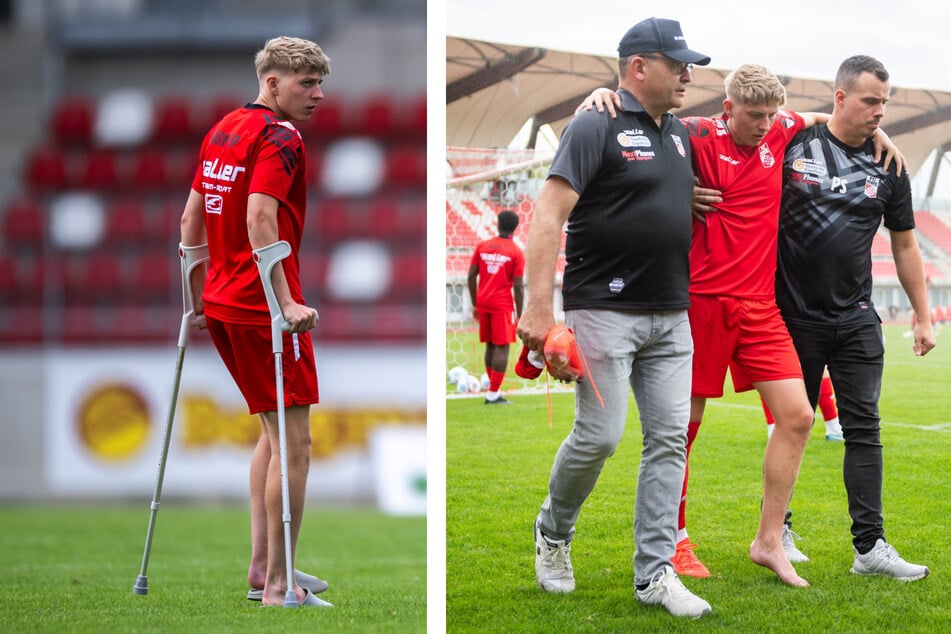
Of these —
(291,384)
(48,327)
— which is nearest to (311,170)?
(48,327)

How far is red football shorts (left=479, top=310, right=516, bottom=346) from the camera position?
14.4ft

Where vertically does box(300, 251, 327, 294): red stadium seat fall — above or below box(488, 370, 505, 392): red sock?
below

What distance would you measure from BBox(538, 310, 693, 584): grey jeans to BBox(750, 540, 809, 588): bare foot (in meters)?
0.31

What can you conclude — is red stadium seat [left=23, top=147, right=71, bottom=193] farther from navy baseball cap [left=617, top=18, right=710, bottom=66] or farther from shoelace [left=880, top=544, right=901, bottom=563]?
shoelace [left=880, top=544, right=901, bottom=563]

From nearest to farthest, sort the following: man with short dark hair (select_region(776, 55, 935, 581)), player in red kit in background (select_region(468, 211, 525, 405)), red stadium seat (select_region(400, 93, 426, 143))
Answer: man with short dark hair (select_region(776, 55, 935, 581)) → player in red kit in background (select_region(468, 211, 525, 405)) → red stadium seat (select_region(400, 93, 426, 143))

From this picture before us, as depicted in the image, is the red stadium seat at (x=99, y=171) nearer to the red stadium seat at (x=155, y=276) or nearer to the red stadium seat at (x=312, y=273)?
the red stadium seat at (x=155, y=276)

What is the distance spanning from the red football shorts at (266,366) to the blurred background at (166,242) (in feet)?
19.3

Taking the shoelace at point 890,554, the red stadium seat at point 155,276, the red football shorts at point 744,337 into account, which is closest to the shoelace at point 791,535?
the shoelace at point 890,554

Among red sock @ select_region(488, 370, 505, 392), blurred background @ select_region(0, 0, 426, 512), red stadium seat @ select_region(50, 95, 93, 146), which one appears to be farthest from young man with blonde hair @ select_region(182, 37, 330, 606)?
red stadium seat @ select_region(50, 95, 93, 146)

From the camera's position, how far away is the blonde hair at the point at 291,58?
310 centimetres

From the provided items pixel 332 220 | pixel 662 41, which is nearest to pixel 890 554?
pixel 662 41

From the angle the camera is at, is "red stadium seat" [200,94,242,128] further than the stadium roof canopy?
Yes

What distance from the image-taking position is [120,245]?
38.7 feet

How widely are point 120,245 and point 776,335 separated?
32.3ft
